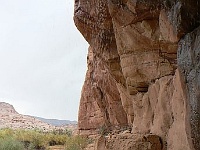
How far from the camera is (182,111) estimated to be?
794cm

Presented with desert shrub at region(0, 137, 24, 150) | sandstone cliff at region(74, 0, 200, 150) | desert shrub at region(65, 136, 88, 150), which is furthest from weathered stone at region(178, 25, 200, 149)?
desert shrub at region(0, 137, 24, 150)

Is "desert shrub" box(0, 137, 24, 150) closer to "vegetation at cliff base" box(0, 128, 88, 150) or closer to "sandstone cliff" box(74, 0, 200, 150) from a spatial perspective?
"vegetation at cliff base" box(0, 128, 88, 150)

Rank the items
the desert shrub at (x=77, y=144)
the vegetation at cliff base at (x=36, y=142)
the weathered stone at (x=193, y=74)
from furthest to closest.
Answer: the vegetation at cliff base at (x=36, y=142), the desert shrub at (x=77, y=144), the weathered stone at (x=193, y=74)

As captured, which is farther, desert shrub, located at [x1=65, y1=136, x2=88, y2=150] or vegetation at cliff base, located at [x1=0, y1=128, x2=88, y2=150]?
vegetation at cliff base, located at [x1=0, y1=128, x2=88, y2=150]

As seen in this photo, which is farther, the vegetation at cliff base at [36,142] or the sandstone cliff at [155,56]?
the vegetation at cliff base at [36,142]

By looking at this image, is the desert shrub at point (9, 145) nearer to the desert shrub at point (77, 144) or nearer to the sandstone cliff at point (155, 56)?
the desert shrub at point (77, 144)

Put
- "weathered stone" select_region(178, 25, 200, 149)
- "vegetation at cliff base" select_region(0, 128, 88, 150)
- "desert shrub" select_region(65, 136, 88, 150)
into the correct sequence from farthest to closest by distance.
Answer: "vegetation at cliff base" select_region(0, 128, 88, 150) → "desert shrub" select_region(65, 136, 88, 150) → "weathered stone" select_region(178, 25, 200, 149)

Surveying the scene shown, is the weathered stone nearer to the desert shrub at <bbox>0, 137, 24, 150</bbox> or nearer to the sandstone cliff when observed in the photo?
the sandstone cliff

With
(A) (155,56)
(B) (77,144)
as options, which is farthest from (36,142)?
(A) (155,56)

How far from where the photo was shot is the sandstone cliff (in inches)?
256

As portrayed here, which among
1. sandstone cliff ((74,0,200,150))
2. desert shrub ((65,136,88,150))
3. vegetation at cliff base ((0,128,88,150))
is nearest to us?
sandstone cliff ((74,0,200,150))

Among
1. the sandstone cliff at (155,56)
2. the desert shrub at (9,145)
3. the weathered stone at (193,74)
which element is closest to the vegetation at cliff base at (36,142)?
the desert shrub at (9,145)

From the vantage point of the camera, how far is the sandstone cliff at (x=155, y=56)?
650 cm

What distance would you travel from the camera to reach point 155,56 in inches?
423
